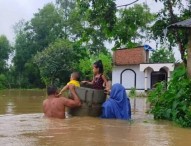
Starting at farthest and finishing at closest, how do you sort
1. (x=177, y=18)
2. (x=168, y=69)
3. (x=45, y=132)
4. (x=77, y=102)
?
(x=168, y=69), (x=177, y=18), (x=77, y=102), (x=45, y=132)

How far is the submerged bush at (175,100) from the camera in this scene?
9.62 metres

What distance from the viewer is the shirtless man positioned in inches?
386

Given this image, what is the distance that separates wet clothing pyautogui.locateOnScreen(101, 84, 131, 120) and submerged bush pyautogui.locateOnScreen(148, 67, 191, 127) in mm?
873

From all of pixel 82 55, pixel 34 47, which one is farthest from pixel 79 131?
pixel 34 47

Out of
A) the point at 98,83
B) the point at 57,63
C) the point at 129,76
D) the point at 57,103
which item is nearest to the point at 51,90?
the point at 57,103

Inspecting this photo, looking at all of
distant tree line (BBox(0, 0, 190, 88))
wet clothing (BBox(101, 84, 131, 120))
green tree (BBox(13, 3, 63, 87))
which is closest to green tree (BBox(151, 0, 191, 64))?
distant tree line (BBox(0, 0, 190, 88))

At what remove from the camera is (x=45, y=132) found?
7141mm

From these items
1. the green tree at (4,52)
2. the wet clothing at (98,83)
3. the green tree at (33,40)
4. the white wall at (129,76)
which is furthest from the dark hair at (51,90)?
the green tree at (4,52)

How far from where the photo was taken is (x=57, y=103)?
981cm

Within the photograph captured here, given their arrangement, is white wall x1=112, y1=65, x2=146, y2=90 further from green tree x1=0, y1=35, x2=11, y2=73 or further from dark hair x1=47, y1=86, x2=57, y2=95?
dark hair x1=47, y1=86, x2=57, y2=95

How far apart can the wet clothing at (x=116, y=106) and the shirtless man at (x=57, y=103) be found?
725 mm

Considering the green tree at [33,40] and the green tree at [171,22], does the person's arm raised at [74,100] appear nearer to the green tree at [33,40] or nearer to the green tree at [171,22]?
the green tree at [171,22]

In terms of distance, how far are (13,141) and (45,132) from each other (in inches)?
42.8

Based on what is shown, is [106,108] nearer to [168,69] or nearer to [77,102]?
[77,102]
